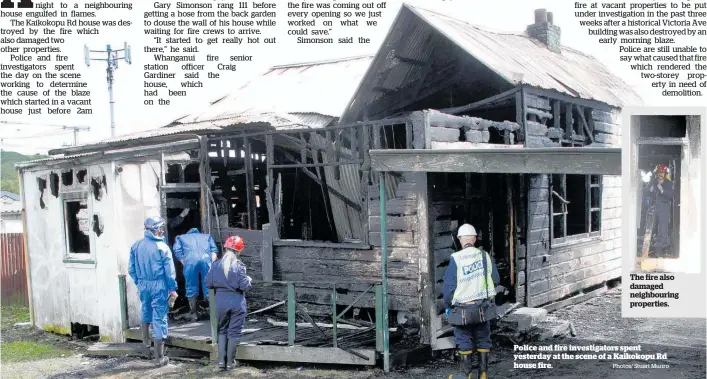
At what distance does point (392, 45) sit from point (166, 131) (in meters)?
4.08

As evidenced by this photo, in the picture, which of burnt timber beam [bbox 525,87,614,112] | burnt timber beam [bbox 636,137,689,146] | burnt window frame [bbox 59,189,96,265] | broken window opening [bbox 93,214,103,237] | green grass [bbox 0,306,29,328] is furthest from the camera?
green grass [bbox 0,306,29,328]

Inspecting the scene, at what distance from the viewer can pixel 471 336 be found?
6.55 m

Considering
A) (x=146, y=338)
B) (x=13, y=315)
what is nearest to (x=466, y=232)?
(x=146, y=338)

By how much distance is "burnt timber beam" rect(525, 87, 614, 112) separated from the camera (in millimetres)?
9373

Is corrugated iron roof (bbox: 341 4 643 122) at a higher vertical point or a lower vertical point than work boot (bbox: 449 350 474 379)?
higher

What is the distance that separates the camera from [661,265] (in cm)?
749

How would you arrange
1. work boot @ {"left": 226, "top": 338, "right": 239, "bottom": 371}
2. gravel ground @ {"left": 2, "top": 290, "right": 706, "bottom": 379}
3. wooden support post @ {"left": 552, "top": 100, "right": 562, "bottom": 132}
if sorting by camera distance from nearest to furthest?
gravel ground @ {"left": 2, "top": 290, "right": 706, "bottom": 379} < work boot @ {"left": 226, "top": 338, "right": 239, "bottom": 371} < wooden support post @ {"left": 552, "top": 100, "right": 562, "bottom": 132}

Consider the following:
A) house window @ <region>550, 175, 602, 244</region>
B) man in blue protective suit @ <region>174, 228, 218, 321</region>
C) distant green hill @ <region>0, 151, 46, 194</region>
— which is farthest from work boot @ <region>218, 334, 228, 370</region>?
distant green hill @ <region>0, 151, 46, 194</region>

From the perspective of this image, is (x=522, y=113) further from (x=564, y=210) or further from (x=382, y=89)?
(x=564, y=210)

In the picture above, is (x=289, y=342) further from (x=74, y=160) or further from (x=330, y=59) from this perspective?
(x=330, y=59)

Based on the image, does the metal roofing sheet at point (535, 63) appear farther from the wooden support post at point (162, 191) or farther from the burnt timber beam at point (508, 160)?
the wooden support post at point (162, 191)

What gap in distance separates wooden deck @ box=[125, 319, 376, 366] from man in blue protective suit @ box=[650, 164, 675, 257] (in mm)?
4158

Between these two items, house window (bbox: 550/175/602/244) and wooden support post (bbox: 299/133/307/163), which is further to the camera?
house window (bbox: 550/175/602/244)

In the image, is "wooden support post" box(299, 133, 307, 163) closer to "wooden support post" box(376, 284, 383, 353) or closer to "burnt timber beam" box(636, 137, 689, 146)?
"wooden support post" box(376, 284, 383, 353)
